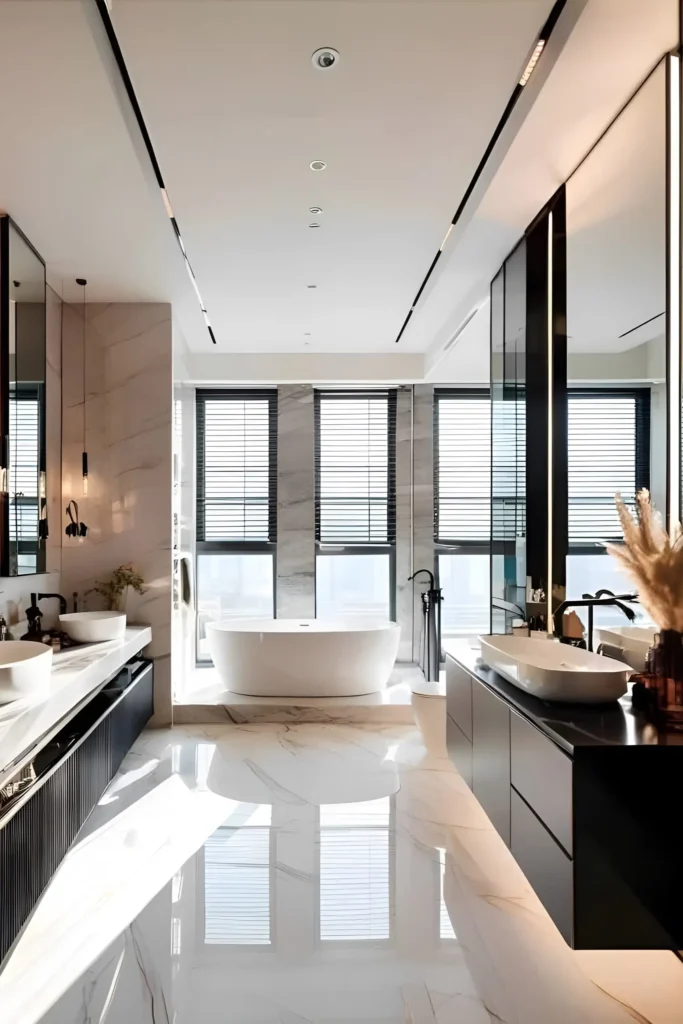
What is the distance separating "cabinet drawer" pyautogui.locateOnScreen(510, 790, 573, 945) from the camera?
165 centimetres

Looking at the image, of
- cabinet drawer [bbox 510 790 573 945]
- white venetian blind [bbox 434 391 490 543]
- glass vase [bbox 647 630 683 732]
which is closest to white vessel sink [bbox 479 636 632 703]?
glass vase [bbox 647 630 683 732]

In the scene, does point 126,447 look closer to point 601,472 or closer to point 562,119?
point 601,472

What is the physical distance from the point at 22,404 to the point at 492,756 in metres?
2.68

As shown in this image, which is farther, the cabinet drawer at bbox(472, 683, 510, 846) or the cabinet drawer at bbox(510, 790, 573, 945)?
the cabinet drawer at bbox(472, 683, 510, 846)

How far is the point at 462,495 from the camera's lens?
6227 millimetres

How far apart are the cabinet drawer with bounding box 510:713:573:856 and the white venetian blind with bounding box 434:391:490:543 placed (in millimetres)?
4159

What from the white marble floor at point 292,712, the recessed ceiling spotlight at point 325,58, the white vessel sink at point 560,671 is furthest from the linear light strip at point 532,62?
the white marble floor at point 292,712

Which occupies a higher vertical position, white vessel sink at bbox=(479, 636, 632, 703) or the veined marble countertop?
white vessel sink at bbox=(479, 636, 632, 703)

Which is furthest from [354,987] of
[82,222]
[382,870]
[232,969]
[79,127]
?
[82,222]

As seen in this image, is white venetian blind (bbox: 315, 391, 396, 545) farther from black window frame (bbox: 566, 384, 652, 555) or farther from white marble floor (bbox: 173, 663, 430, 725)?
black window frame (bbox: 566, 384, 652, 555)

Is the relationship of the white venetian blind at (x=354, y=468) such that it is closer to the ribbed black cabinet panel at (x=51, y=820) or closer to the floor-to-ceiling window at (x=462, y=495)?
the floor-to-ceiling window at (x=462, y=495)

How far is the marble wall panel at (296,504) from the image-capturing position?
6.09 m

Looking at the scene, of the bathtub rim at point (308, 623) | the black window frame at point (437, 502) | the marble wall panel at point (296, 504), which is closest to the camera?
the bathtub rim at point (308, 623)

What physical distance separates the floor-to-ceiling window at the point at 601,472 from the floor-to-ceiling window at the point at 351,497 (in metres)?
3.39
